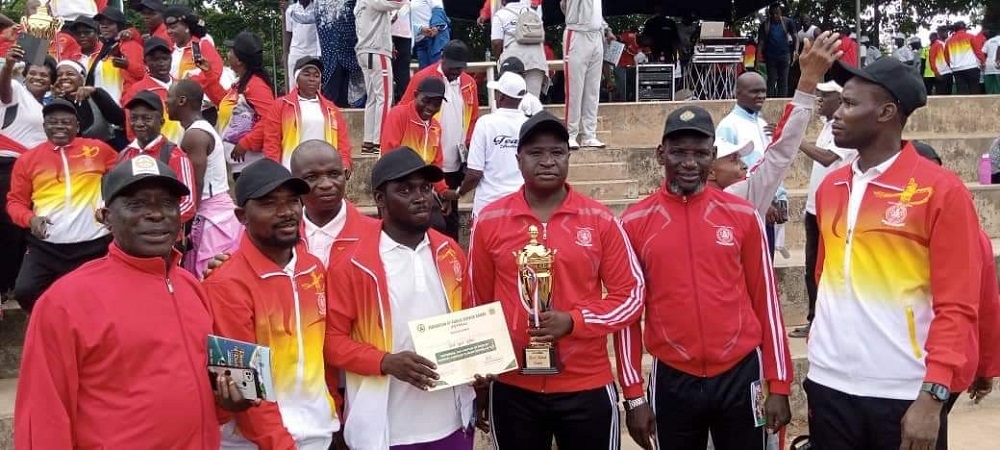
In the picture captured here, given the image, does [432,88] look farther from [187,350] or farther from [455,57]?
[187,350]

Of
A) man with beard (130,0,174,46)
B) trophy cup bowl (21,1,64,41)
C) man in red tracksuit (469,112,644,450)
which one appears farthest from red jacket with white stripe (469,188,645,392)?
man with beard (130,0,174,46)

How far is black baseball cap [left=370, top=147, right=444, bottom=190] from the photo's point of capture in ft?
12.1

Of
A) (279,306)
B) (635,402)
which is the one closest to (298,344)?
(279,306)

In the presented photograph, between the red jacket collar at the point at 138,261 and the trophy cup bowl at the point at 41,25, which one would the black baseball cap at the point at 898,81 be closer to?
the red jacket collar at the point at 138,261

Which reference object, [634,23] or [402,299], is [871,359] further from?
[634,23]

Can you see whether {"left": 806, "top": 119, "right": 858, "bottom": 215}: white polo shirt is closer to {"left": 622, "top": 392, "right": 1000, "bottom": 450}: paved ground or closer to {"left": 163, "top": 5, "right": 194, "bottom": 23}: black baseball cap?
{"left": 622, "top": 392, "right": 1000, "bottom": 450}: paved ground

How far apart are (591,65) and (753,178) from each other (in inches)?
217

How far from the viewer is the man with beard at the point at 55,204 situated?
596 cm

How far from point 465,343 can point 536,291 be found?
1.17ft

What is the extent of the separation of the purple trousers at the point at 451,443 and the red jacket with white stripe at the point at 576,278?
279 mm

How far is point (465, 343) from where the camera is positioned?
11.7 feet

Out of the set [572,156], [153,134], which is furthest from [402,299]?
[572,156]

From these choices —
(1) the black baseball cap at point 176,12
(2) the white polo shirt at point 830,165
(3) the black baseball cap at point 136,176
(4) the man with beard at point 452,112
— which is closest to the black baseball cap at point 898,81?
(3) the black baseball cap at point 136,176

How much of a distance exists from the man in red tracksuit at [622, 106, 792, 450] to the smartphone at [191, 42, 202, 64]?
6048 millimetres
